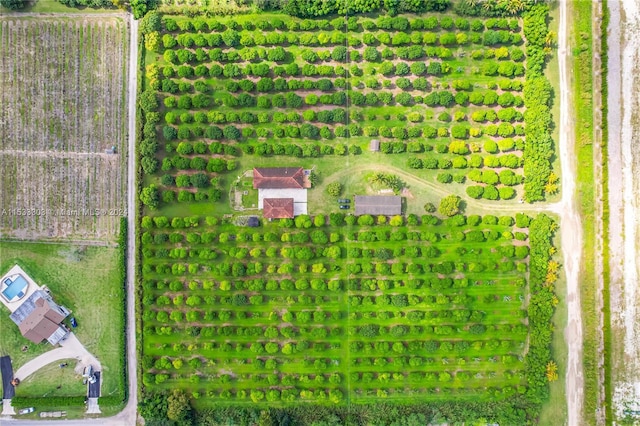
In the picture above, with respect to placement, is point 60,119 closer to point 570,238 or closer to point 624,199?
point 570,238

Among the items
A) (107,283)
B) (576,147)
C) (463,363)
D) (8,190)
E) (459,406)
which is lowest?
(459,406)

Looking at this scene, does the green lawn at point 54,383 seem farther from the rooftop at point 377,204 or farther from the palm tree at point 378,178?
the palm tree at point 378,178

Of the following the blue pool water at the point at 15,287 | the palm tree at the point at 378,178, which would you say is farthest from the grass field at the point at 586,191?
the blue pool water at the point at 15,287

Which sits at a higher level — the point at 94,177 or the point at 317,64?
the point at 317,64

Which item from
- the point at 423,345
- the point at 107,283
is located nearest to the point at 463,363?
the point at 423,345

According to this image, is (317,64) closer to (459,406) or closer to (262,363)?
(262,363)
